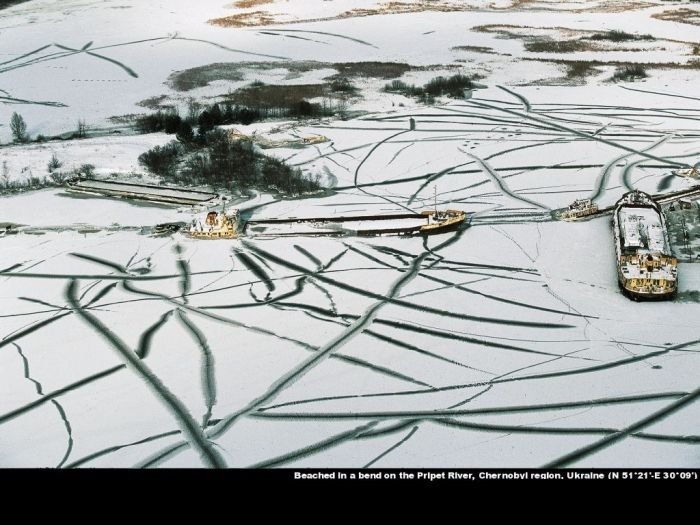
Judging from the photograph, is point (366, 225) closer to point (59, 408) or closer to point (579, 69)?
point (59, 408)

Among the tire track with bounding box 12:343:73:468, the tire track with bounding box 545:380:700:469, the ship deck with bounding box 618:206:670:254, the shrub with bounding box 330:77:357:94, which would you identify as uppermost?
the shrub with bounding box 330:77:357:94

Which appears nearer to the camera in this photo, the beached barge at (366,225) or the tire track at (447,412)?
the tire track at (447,412)

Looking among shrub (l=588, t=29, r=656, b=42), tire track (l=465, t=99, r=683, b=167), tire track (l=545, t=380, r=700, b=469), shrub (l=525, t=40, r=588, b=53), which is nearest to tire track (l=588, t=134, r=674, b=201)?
tire track (l=465, t=99, r=683, b=167)

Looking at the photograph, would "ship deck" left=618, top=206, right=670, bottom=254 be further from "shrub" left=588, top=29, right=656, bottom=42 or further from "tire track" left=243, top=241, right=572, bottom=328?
"shrub" left=588, top=29, right=656, bottom=42

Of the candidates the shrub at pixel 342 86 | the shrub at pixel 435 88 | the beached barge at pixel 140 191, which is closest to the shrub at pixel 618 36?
the shrub at pixel 435 88

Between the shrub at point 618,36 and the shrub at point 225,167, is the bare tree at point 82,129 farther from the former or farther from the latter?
the shrub at point 618,36

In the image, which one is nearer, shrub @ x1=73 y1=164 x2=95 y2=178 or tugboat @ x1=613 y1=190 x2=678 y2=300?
tugboat @ x1=613 y1=190 x2=678 y2=300
